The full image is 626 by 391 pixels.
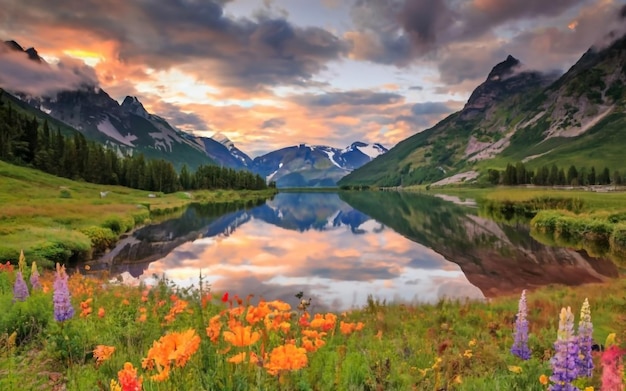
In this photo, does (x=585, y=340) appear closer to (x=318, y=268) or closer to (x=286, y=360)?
(x=286, y=360)

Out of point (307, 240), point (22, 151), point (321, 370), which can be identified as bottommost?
point (307, 240)

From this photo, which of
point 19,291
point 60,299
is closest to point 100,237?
point 19,291

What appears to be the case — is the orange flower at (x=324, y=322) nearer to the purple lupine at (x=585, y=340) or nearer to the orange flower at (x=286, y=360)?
the orange flower at (x=286, y=360)

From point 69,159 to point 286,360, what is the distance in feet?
485

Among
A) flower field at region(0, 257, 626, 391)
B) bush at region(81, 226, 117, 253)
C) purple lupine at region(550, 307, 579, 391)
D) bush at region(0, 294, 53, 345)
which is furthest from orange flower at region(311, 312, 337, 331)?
bush at region(81, 226, 117, 253)

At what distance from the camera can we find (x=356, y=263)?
36.7 meters

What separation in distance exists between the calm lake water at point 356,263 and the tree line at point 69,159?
8750 cm

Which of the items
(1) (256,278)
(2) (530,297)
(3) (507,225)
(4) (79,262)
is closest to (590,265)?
(2) (530,297)

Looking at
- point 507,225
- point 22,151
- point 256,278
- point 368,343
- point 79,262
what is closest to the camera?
point 368,343

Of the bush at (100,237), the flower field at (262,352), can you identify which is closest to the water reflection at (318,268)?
the bush at (100,237)

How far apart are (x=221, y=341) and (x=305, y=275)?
82.0 feet

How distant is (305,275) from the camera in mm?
31156

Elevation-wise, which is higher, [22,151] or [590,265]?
[22,151]

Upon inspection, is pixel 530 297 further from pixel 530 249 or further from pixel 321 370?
pixel 530 249
